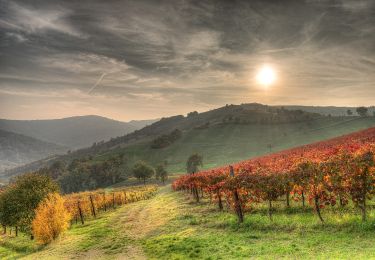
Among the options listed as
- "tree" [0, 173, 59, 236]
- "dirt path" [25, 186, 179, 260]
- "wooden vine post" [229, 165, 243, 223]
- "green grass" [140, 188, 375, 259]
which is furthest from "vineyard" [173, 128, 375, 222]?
"tree" [0, 173, 59, 236]

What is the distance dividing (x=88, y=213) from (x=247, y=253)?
59323mm

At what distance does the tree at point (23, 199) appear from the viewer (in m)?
59.3

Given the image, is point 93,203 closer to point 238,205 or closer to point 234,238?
point 238,205

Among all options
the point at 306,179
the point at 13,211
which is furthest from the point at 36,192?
the point at 306,179

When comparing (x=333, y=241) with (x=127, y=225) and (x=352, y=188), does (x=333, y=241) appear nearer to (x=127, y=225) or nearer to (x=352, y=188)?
(x=352, y=188)

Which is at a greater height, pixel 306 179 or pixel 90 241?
pixel 306 179

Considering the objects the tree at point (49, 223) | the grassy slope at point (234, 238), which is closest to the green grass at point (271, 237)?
the grassy slope at point (234, 238)

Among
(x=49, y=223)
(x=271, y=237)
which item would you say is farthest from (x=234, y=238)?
(x=49, y=223)

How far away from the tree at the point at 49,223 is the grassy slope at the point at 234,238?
6016mm

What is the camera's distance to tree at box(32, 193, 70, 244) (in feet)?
156

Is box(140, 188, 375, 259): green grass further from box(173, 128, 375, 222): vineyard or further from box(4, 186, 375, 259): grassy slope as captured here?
box(173, 128, 375, 222): vineyard

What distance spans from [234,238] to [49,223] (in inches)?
1272

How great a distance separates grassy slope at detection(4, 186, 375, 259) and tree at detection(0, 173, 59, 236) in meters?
20.8

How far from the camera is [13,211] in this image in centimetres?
6091
